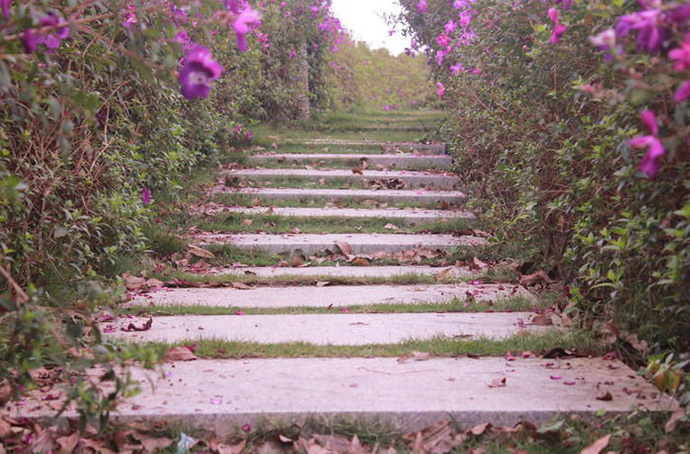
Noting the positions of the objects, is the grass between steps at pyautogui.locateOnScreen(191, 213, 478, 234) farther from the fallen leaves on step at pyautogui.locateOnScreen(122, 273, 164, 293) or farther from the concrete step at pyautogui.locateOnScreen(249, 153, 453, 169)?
the concrete step at pyautogui.locateOnScreen(249, 153, 453, 169)

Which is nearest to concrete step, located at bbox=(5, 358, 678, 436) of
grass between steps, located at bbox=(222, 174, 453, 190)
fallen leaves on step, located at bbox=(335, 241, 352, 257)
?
fallen leaves on step, located at bbox=(335, 241, 352, 257)

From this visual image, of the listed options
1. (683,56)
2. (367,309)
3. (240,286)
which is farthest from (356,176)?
(683,56)

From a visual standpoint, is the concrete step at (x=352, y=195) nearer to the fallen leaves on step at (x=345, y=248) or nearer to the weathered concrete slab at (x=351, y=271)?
the fallen leaves on step at (x=345, y=248)

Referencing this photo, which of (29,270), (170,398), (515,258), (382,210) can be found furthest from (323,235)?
(170,398)

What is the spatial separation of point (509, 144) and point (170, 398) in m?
2.88

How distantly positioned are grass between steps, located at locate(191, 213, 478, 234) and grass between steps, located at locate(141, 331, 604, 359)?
7.76 ft

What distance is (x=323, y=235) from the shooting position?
16.5 feet

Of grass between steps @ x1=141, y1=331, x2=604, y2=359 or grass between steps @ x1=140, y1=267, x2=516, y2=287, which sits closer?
grass between steps @ x1=141, y1=331, x2=604, y2=359

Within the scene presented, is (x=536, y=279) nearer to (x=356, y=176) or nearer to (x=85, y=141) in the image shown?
(x=85, y=141)

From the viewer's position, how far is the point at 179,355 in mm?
2621

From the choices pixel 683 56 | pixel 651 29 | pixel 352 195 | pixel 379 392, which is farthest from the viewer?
pixel 352 195

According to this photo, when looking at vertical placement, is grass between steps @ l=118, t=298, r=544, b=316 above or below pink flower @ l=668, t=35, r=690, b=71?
below

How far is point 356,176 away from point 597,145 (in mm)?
3883

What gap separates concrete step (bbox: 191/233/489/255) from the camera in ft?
15.4
